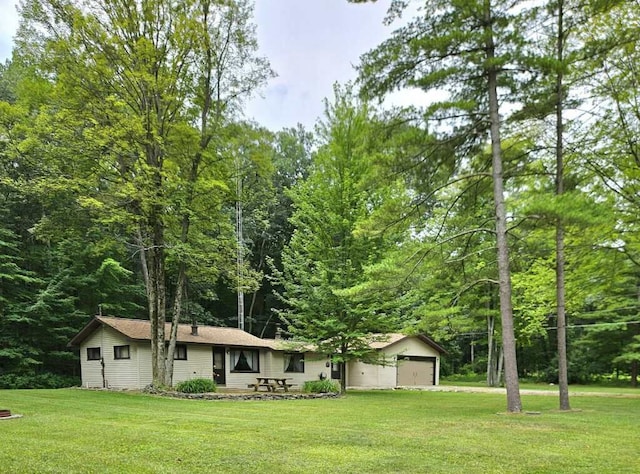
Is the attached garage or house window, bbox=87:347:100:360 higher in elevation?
house window, bbox=87:347:100:360

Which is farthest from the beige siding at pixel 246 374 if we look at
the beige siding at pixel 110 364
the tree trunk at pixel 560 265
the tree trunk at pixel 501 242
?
the tree trunk at pixel 560 265

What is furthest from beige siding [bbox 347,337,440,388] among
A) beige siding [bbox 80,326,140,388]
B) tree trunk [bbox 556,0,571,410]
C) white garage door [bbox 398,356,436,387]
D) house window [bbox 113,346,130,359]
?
tree trunk [bbox 556,0,571,410]

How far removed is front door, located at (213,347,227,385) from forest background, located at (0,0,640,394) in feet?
11.5

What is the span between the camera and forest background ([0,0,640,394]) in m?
11.2

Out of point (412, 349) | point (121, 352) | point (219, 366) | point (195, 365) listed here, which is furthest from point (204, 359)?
point (412, 349)

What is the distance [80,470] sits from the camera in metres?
4.90

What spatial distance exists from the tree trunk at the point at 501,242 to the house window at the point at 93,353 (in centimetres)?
1695

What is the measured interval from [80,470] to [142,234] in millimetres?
14482

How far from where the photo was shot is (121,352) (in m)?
20.2

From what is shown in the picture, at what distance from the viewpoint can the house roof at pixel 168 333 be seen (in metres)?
19.9

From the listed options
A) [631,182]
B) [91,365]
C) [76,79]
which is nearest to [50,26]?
[76,79]

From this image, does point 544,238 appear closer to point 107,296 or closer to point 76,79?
point 76,79

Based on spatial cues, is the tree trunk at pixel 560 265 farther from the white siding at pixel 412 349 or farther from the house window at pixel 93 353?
the house window at pixel 93 353

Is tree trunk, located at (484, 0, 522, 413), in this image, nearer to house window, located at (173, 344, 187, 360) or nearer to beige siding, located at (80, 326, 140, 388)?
house window, located at (173, 344, 187, 360)
